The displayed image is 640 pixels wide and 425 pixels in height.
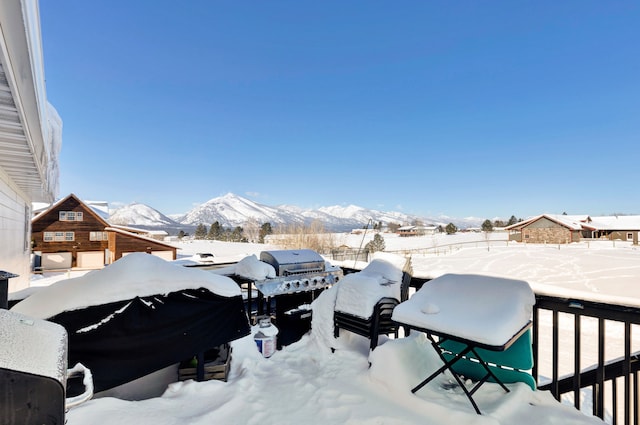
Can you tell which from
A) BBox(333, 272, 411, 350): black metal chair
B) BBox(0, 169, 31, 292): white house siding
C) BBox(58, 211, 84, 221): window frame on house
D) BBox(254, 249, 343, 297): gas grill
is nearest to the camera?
BBox(333, 272, 411, 350): black metal chair

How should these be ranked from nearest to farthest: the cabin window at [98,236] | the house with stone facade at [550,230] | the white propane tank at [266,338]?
1. the white propane tank at [266,338]
2. the cabin window at [98,236]
3. the house with stone facade at [550,230]

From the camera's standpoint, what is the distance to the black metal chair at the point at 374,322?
2594mm

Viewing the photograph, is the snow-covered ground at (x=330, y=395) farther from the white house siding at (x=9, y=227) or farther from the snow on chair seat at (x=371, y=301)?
the white house siding at (x=9, y=227)

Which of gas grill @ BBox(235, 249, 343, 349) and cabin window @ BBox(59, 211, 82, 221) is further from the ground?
cabin window @ BBox(59, 211, 82, 221)

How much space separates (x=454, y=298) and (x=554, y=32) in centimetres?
980

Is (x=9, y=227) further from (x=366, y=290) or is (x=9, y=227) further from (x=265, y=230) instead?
(x=265, y=230)

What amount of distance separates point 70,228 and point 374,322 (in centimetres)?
2516

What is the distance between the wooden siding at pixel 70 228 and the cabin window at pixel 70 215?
0.17m

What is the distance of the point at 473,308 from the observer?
6.27ft

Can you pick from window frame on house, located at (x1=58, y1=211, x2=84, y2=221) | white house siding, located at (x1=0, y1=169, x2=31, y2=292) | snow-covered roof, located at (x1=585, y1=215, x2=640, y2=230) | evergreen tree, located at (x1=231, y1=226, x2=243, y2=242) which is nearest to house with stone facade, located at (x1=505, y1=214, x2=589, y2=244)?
snow-covered roof, located at (x1=585, y1=215, x2=640, y2=230)

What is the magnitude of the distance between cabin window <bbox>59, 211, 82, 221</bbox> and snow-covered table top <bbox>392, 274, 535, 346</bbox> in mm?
25704

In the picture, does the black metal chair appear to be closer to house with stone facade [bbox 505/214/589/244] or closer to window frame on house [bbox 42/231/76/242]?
window frame on house [bbox 42/231/76/242]

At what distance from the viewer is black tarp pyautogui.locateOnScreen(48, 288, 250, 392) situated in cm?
167

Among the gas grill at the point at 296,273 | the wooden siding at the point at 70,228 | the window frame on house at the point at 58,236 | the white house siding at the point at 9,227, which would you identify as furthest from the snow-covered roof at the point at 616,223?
the window frame on house at the point at 58,236
